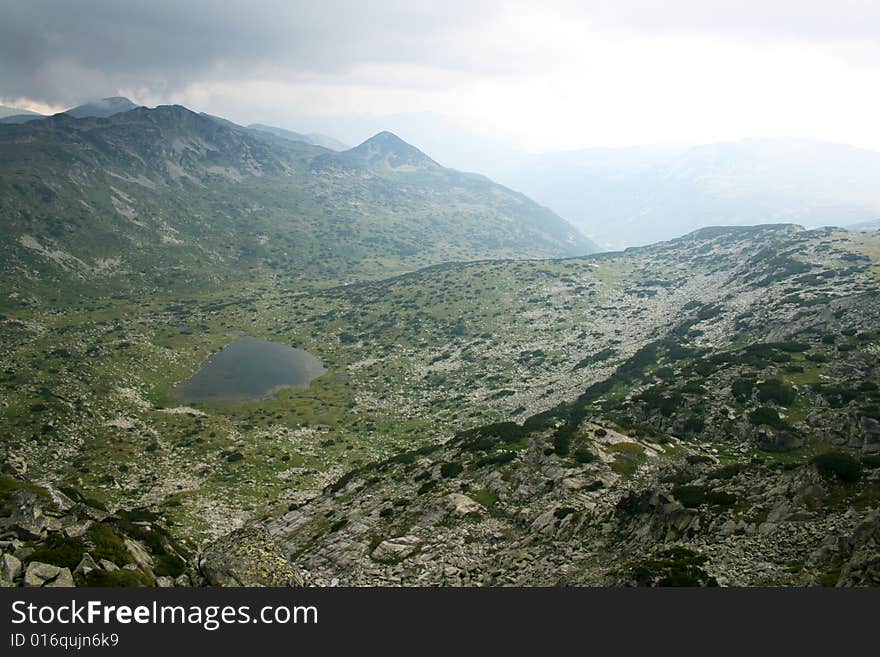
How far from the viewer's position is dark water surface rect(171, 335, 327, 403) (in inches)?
4638

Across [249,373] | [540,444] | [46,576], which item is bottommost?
[249,373]

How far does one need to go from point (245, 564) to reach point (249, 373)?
11427cm

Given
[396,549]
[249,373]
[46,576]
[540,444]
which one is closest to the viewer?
[46,576]

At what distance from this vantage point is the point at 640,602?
61.1 feet

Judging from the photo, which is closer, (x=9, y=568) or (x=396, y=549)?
(x=9, y=568)

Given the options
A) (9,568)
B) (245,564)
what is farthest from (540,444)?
(9,568)

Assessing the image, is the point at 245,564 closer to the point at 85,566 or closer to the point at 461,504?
the point at 85,566

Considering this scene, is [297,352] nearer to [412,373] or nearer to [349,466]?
[412,373]

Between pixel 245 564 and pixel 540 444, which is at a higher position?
pixel 540 444

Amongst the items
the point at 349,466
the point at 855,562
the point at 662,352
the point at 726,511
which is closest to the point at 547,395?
the point at 662,352

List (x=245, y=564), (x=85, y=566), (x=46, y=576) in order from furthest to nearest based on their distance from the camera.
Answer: (x=245, y=564), (x=85, y=566), (x=46, y=576)

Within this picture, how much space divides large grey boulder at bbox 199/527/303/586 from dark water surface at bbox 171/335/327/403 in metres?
91.8

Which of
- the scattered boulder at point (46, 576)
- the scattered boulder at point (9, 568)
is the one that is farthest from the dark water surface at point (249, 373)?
the scattered boulder at point (46, 576)

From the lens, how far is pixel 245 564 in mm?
27750
